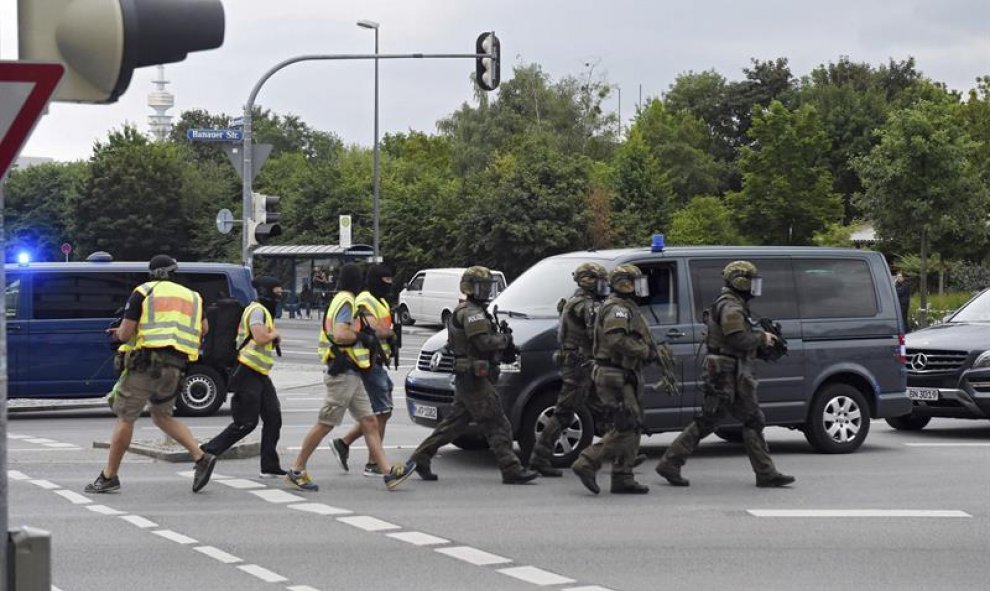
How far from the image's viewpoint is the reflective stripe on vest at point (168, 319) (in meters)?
11.6

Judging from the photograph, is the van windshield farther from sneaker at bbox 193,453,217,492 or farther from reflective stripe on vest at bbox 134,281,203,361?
sneaker at bbox 193,453,217,492

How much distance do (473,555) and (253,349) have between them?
12.6ft

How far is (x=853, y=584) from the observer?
8.13m

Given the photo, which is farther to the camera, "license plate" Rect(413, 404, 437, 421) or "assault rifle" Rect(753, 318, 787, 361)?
"license plate" Rect(413, 404, 437, 421)

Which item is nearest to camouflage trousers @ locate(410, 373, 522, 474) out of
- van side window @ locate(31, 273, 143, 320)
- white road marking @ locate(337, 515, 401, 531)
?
white road marking @ locate(337, 515, 401, 531)

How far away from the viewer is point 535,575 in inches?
326

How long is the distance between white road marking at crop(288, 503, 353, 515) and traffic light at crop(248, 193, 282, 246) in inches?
517

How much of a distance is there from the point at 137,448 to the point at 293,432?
284 centimetres

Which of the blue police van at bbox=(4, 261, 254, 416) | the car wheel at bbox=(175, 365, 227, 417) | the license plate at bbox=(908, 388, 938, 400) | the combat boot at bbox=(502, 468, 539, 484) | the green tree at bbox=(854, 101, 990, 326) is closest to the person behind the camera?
the combat boot at bbox=(502, 468, 539, 484)

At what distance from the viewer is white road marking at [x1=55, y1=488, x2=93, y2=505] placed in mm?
11047

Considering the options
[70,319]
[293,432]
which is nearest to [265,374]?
[293,432]

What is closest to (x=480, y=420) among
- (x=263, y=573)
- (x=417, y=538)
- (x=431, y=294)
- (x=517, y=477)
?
(x=517, y=477)

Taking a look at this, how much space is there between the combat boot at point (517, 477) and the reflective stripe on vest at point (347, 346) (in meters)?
1.37

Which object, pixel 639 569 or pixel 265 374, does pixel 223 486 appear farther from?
pixel 639 569
